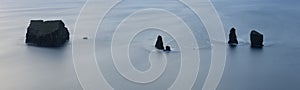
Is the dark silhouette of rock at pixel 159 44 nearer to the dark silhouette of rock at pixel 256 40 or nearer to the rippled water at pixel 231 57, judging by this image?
the rippled water at pixel 231 57

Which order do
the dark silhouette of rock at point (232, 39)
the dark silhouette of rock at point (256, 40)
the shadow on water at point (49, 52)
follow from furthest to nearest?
1. the dark silhouette of rock at point (232, 39)
2. the dark silhouette of rock at point (256, 40)
3. the shadow on water at point (49, 52)

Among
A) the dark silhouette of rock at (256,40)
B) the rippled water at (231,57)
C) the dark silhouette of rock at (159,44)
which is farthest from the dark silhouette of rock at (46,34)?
the dark silhouette of rock at (256,40)

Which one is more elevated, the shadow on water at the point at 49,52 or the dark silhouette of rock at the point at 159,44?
the dark silhouette of rock at the point at 159,44

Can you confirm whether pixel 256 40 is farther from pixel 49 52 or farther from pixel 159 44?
pixel 49 52

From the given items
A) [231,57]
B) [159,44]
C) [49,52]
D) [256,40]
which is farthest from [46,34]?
[256,40]

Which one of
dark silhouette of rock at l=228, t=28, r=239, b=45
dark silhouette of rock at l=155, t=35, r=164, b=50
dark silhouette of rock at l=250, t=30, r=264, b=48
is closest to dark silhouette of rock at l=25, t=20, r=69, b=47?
dark silhouette of rock at l=155, t=35, r=164, b=50

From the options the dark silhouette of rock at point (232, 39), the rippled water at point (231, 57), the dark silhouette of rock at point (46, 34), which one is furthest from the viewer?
the dark silhouette of rock at point (46, 34)

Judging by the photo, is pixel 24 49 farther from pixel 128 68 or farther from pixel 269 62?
pixel 269 62

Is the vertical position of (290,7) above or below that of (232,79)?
above

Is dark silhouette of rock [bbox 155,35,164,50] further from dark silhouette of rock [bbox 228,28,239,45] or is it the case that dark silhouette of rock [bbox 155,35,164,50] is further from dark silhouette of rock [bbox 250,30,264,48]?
dark silhouette of rock [bbox 250,30,264,48]

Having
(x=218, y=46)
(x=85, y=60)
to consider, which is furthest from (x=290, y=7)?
(x=85, y=60)
